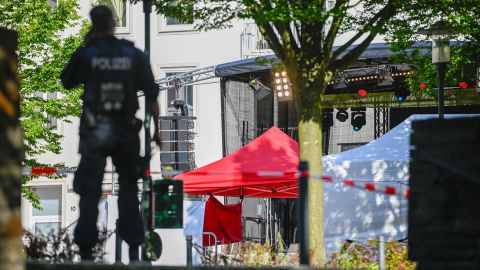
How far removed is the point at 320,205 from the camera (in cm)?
1611

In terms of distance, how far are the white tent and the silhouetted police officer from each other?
10.2 m

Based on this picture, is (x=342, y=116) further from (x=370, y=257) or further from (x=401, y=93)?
(x=370, y=257)

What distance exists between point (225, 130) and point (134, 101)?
87.6 ft

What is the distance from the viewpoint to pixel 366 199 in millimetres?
19562

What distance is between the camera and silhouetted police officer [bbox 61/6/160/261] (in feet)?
29.6

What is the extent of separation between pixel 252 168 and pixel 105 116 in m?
10.6

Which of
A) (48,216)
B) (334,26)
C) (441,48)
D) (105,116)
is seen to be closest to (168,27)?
(48,216)

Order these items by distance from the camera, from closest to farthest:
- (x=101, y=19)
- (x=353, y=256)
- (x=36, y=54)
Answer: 1. (x=101, y=19)
2. (x=353, y=256)
3. (x=36, y=54)

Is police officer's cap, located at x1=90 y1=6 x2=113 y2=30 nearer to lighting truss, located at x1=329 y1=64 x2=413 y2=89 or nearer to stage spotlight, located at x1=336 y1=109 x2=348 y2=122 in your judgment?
lighting truss, located at x1=329 y1=64 x2=413 y2=89

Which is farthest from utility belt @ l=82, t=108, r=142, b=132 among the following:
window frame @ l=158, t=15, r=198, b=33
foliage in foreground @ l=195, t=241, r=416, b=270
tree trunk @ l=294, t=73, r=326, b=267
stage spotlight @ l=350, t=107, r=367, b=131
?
window frame @ l=158, t=15, r=198, b=33

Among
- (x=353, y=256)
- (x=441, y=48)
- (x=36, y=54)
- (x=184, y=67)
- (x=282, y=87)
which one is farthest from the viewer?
(x=184, y=67)

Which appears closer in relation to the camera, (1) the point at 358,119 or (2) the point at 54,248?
(2) the point at 54,248

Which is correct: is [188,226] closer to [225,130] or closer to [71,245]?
[71,245]

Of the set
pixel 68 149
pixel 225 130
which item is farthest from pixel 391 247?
pixel 68 149
